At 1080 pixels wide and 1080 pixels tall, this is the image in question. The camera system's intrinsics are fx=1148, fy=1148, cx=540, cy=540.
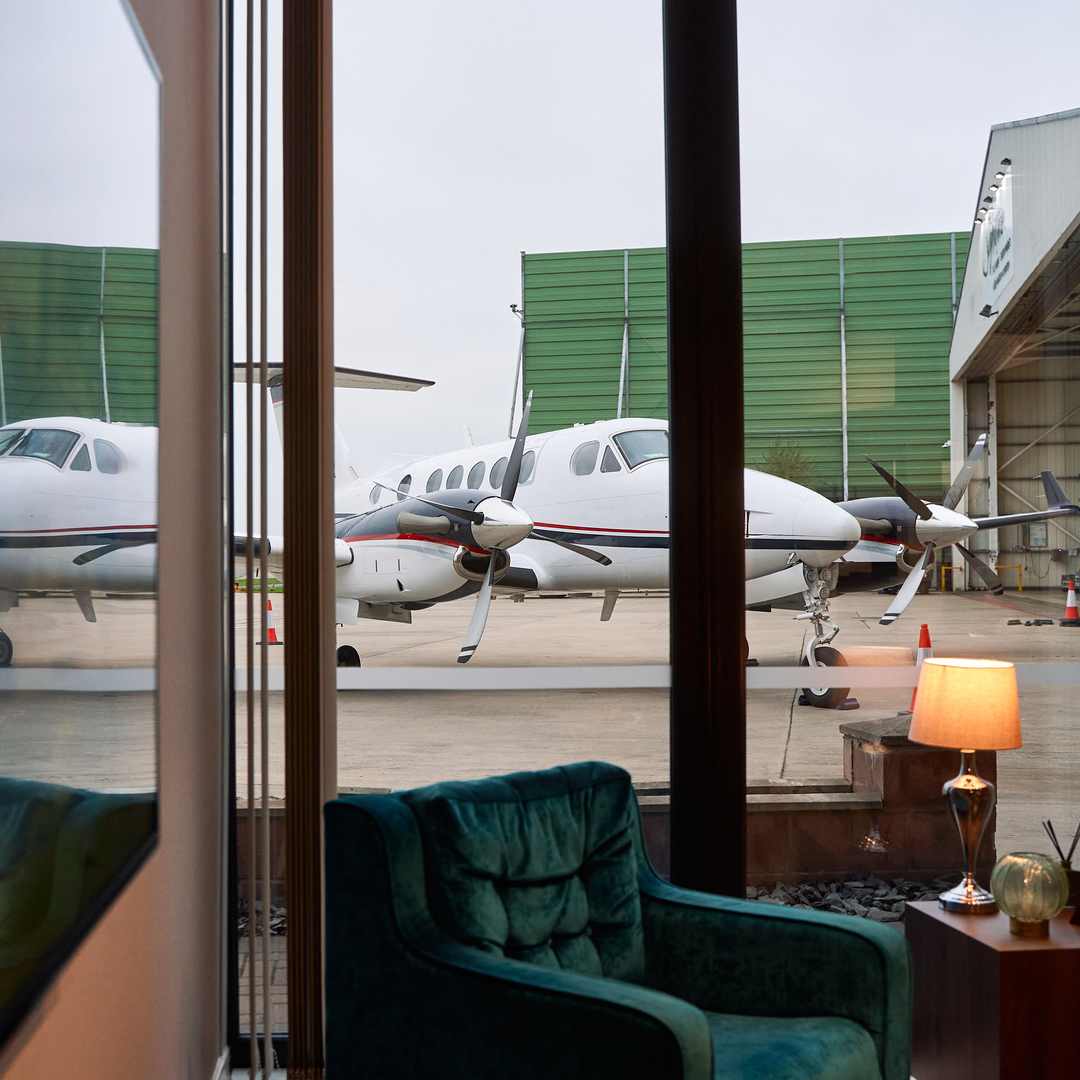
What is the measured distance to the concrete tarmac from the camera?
10.1 ft

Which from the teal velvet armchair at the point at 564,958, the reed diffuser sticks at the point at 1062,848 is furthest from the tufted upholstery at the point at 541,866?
the reed diffuser sticks at the point at 1062,848

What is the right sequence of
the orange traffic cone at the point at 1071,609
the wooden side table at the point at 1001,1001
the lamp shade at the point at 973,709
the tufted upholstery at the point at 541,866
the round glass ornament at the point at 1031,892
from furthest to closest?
the orange traffic cone at the point at 1071,609
the lamp shade at the point at 973,709
the round glass ornament at the point at 1031,892
the wooden side table at the point at 1001,1001
the tufted upholstery at the point at 541,866

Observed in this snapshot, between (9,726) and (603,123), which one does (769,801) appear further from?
(9,726)

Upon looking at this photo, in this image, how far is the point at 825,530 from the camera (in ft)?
10.3

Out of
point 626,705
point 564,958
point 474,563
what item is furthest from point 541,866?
point 474,563

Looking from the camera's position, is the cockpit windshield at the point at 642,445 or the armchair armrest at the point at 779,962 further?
the cockpit windshield at the point at 642,445

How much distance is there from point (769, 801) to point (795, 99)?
1.92 meters

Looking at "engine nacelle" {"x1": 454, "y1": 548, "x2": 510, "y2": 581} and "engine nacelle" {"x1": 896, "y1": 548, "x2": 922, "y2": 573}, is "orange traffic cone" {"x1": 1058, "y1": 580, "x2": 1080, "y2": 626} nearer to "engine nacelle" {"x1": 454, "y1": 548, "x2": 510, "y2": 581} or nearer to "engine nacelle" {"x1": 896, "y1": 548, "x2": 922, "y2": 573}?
"engine nacelle" {"x1": 896, "y1": 548, "x2": 922, "y2": 573}

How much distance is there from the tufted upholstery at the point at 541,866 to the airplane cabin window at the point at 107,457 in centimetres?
91

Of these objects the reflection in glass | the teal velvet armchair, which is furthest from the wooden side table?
the reflection in glass

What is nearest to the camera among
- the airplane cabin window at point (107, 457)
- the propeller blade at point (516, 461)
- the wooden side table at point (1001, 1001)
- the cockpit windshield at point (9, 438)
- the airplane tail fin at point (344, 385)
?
the cockpit windshield at point (9, 438)

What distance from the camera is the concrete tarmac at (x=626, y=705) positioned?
10.1 ft

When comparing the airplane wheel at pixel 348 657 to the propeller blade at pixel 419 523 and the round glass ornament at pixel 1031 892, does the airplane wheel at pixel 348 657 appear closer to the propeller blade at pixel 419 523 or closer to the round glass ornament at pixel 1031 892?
the propeller blade at pixel 419 523

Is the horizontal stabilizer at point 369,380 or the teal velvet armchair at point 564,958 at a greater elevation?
the horizontal stabilizer at point 369,380
